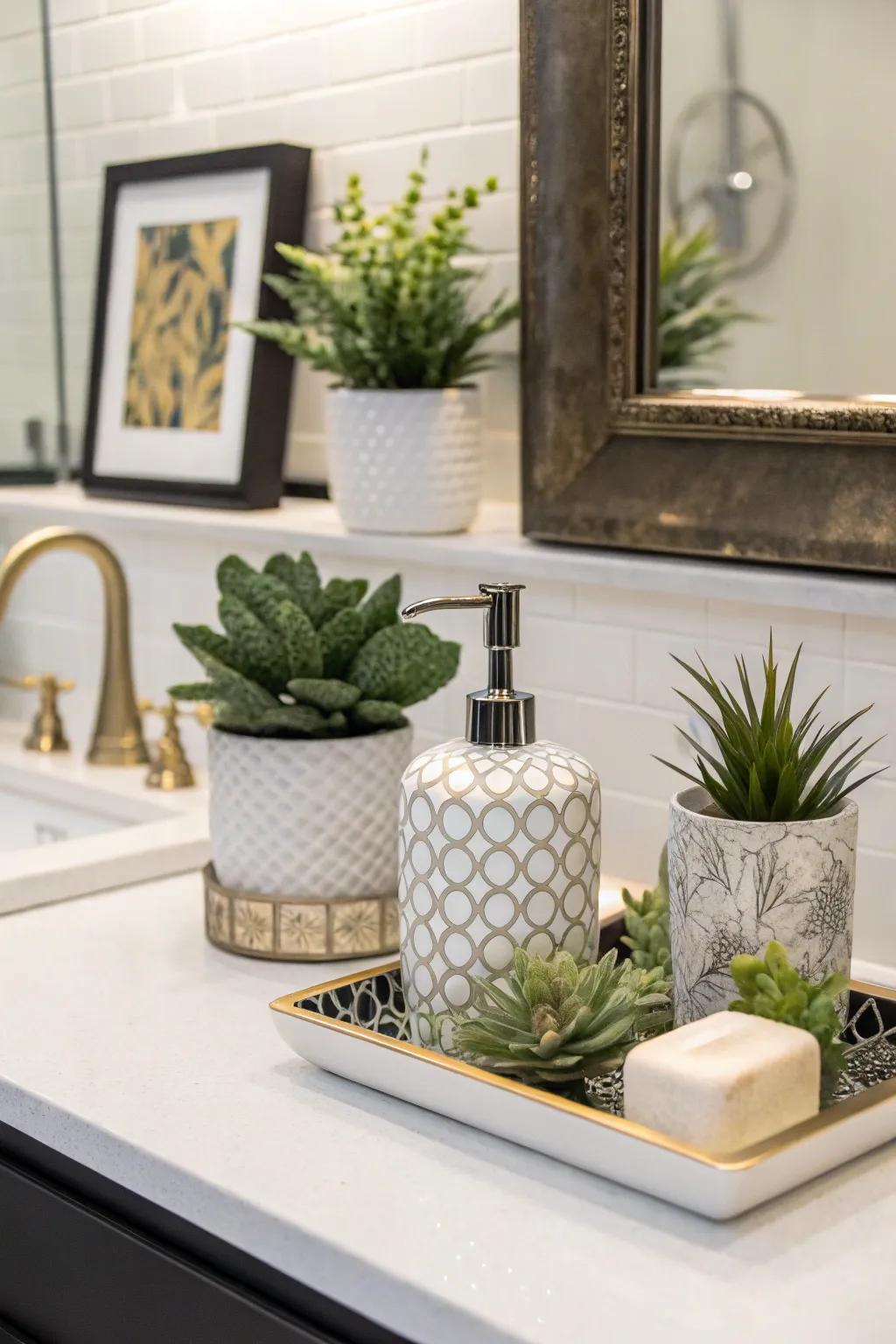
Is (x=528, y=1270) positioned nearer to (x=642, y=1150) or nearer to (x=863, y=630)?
(x=642, y=1150)

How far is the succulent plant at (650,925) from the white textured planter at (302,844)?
0.58ft

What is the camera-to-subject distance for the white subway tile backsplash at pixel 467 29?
1.37 meters

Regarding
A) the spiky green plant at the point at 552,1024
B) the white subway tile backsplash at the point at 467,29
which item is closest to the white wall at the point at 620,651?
the spiky green plant at the point at 552,1024

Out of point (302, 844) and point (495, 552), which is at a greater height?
point (495, 552)

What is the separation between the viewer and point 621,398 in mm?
1163

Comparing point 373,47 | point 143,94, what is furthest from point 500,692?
point 143,94

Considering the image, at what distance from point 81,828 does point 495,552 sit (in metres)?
0.57

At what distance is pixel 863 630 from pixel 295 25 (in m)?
0.87

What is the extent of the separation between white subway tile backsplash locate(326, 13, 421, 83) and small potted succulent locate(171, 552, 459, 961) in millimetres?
607

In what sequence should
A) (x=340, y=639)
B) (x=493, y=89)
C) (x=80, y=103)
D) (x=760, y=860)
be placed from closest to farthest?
1. (x=760, y=860)
2. (x=340, y=639)
3. (x=493, y=89)
4. (x=80, y=103)

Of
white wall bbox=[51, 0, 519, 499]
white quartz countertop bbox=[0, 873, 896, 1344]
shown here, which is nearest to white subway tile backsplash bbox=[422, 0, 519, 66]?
white wall bbox=[51, 0, 519, 499]

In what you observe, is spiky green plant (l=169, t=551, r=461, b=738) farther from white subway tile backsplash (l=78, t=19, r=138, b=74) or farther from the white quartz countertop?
white subway tile backsplash (l=78, t=19, r=138, b=74)

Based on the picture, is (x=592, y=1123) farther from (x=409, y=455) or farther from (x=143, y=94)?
(x=143, y=94)

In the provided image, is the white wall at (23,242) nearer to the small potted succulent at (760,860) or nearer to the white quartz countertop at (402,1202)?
the white quartz countertop at (402,1202)
